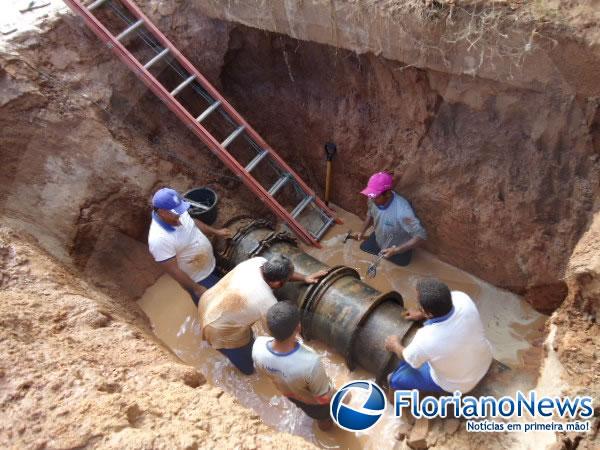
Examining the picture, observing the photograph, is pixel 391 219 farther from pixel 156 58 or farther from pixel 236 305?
pixel 156 58

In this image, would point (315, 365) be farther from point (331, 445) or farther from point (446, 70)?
point (446, 70)

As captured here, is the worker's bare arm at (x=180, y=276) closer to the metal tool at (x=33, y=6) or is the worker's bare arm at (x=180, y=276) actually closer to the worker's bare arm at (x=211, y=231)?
the worker's bare arm at (x=211, y=231)

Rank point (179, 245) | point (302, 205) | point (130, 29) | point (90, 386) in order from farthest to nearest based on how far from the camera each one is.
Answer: point (302, 205)
point (130, 29)
point (179, 245)
point (90, 386)

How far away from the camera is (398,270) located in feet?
17.4

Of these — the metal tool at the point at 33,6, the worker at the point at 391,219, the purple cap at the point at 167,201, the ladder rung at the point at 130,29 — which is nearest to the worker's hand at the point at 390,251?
the worker at the point at 391,219

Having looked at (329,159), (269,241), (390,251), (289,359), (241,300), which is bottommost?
(241,300)

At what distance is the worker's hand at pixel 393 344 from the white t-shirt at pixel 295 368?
24.0 inches

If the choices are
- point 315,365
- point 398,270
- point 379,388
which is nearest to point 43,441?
point 315,365

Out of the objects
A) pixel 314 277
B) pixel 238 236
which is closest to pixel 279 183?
pixel 238 236

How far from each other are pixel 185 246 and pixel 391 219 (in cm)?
212

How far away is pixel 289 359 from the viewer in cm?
329

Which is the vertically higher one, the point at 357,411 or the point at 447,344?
the point at 447,344

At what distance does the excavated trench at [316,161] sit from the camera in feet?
13.3

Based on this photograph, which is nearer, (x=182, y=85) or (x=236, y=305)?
(x=236, y=305)
